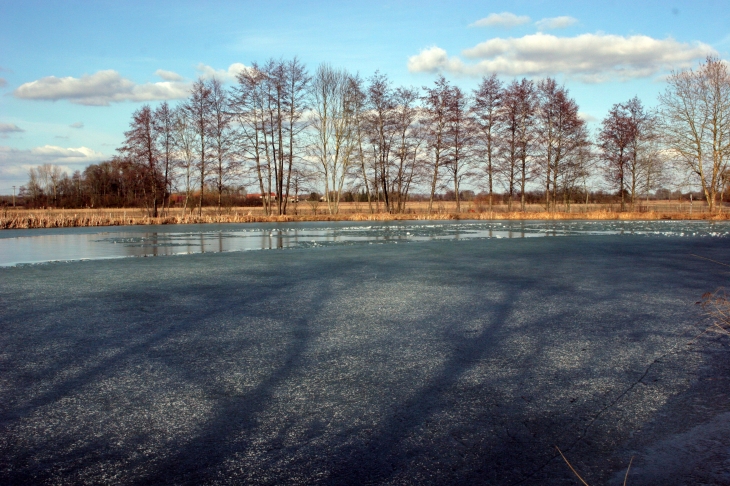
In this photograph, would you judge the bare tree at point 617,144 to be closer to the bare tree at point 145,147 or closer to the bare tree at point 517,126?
the bare tree at point 517,126

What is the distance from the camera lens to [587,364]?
163 inches

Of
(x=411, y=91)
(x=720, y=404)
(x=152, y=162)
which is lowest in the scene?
(x=720, y=404)

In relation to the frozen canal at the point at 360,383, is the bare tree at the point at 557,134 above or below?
above

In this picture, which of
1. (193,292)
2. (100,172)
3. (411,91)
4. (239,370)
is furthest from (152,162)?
(100,172)

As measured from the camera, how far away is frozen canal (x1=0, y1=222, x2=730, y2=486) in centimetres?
259

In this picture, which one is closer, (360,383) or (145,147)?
(360,383)

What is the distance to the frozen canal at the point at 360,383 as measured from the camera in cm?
259

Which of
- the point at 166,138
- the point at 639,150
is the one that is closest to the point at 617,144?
the point at 639,150

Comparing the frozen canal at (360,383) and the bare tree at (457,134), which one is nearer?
the frozen canal at (360,383)

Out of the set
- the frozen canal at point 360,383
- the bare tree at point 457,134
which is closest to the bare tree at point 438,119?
the bare tree at point 457,134

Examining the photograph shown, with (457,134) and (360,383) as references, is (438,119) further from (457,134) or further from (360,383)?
(360,383)

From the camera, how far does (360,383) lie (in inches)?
146

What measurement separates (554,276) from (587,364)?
16.8 feet

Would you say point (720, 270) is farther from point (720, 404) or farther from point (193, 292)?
point (193, 292)
